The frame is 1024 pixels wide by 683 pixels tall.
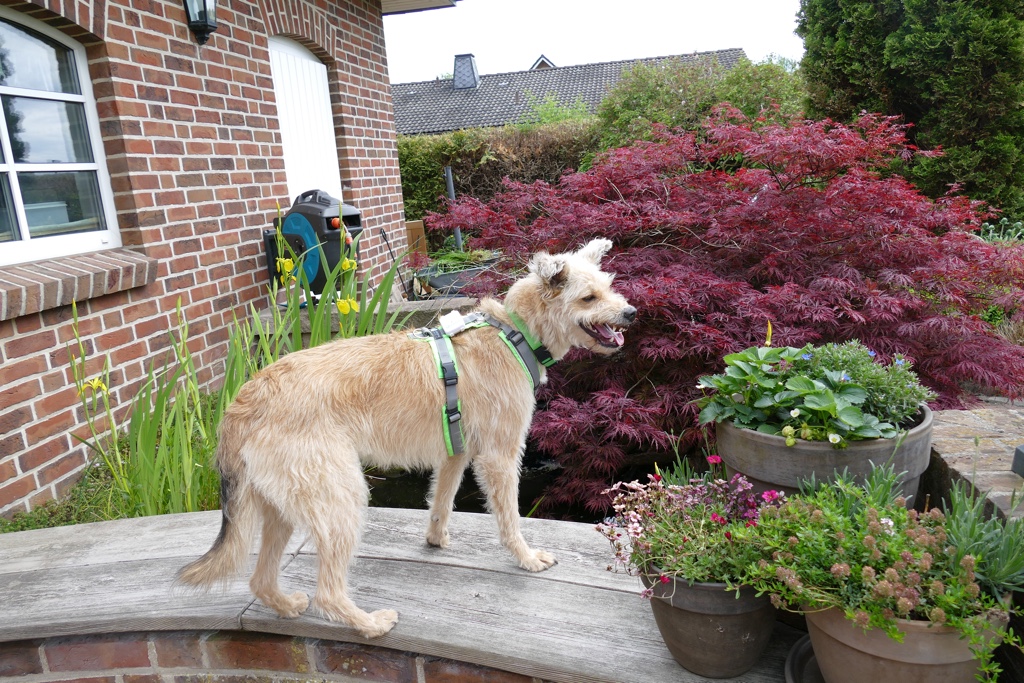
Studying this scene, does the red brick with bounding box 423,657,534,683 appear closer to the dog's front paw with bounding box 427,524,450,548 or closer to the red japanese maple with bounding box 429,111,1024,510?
the dog's front paw with bounding box 427,524,450,548

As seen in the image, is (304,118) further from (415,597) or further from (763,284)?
(415,597)

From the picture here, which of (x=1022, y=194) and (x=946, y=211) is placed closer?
(x=946, y=211)

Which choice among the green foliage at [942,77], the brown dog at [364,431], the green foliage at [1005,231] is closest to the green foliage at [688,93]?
the green foliage at [942,77]

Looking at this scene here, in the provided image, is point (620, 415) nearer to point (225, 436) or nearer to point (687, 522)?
point (687, 522)

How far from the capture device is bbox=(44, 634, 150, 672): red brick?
2.31m

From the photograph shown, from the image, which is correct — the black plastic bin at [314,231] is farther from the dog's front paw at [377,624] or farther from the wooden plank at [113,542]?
the dog's front paw at [377,624]

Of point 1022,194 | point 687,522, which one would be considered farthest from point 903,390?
point 1022,194

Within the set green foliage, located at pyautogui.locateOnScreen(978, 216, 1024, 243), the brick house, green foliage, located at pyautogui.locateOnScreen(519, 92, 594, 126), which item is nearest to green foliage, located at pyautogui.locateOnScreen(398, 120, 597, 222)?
green foliage, located at pyautogui.locateOnScreen(978, 216, 1024, 243)

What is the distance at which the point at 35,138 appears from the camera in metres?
4.03

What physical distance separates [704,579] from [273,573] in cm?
142

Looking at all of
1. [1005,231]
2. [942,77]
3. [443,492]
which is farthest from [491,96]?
[443,492]

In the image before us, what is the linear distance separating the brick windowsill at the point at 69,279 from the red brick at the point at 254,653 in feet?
7.44

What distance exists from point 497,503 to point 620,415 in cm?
125

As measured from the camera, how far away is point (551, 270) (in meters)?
2.38
